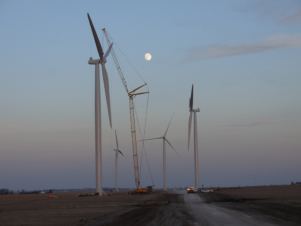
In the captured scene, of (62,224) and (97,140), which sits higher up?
(97,140)

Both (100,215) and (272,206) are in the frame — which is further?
(272,206)

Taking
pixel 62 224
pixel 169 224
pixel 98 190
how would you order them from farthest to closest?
pixel 98 190
pixel 62 224
pixel 169 224

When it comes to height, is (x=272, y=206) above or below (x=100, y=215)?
above

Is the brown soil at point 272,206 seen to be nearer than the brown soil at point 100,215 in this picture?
Yes

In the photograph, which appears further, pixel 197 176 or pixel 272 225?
pixel 197 176

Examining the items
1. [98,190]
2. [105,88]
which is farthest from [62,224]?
[98,190]

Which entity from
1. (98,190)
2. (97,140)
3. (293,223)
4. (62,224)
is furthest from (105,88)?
(293,223)

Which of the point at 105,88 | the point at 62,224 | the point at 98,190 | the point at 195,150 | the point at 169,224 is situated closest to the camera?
the point at 169,224

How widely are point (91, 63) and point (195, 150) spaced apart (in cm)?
5492

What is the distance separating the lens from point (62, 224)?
47.4 m

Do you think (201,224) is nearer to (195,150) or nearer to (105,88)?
(105,88)

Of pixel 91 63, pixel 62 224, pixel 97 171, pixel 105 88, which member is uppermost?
pixel 91 63

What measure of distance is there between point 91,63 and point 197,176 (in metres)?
61.1

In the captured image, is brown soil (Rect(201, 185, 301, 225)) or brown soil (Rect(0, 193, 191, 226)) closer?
brown soil (Rect(201, 185, 301, 225))
